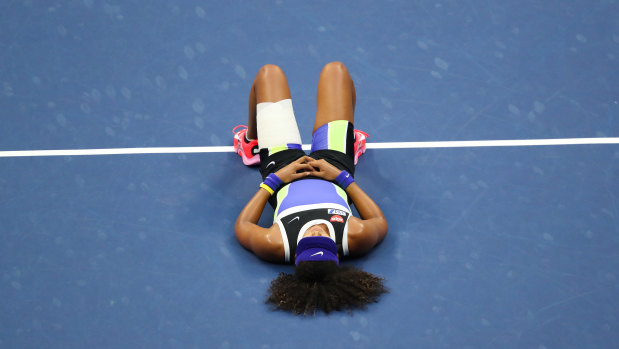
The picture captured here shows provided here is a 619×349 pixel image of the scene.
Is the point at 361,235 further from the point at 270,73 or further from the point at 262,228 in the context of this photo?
the point at 270,73

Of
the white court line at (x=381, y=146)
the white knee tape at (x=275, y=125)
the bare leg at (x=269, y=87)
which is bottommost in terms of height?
the white court line at (x=381, y=146)

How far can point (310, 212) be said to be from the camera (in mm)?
3891

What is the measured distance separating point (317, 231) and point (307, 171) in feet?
1.78

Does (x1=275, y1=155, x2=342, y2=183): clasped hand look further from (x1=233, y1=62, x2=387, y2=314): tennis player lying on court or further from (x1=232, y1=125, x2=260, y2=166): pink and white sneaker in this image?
(x1=232, y1=125, x2=260, y2=166): pink and white sneaker

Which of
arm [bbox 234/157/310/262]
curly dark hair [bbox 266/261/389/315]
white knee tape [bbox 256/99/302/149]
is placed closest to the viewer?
curly dark hair [bbox 266/261/389/315]

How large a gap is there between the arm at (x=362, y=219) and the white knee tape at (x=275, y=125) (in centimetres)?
27

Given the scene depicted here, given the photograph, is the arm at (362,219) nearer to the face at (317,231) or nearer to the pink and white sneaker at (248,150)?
the face at (317,231)

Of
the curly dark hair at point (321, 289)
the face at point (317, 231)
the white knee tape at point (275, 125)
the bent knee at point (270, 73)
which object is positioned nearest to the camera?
the curly dark hair at point (321, 289)

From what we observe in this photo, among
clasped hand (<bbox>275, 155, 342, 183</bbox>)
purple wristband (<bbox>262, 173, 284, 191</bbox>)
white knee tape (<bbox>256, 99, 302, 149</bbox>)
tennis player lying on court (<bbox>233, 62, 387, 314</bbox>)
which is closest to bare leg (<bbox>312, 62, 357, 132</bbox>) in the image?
tennis player lying on court (<bbox>233, 62, 387, 314</bbox>)

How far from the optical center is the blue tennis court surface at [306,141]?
370 cm

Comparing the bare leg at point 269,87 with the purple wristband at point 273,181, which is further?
the bare leg at point 269,87

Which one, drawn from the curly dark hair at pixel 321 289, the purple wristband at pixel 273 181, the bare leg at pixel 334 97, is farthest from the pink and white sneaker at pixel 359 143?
the curly dark hair at pixel 321 289

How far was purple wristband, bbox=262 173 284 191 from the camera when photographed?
4.16m

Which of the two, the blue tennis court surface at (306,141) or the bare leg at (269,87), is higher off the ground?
the bare leg at (269,87)
